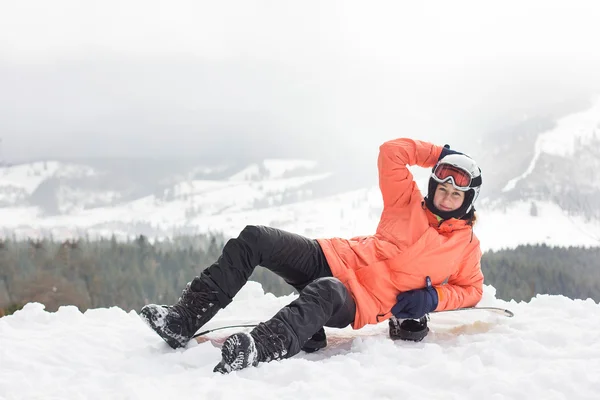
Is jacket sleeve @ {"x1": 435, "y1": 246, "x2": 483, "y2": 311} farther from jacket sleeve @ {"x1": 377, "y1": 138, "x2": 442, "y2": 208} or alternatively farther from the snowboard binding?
jacket sleeve @ {"x1": 377, "y1": 138, "x2": 442, "y2": 208}

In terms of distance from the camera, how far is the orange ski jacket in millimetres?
3404

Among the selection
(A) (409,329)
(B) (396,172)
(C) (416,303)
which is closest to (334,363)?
(C) (416,303)

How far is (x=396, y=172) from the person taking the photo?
3701 mm

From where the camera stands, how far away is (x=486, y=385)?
2.42 m

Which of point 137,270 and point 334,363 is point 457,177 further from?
point 137,270

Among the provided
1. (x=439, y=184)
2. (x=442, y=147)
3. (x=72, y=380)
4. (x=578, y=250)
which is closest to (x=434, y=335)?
(x=439, y=184)

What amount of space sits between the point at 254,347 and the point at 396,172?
64.4 inches

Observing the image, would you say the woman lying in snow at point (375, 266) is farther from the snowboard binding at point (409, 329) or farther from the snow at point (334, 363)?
the snow at point (334, 363)

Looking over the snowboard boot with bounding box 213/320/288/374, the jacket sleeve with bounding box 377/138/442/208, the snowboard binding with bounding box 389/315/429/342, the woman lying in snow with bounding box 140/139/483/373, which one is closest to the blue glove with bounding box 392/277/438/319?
the woman lying in snow with bounding box 140/139/483/373

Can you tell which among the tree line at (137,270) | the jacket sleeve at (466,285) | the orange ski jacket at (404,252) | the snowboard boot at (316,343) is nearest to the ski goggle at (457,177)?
the orange ski jacket at (404,252)

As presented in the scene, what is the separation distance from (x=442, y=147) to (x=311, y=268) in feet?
4.18

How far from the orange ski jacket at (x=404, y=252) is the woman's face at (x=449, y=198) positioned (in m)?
0.09

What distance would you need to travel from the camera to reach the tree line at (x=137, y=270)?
20.8 meters

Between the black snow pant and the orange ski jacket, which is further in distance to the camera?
the orange ski jacket
